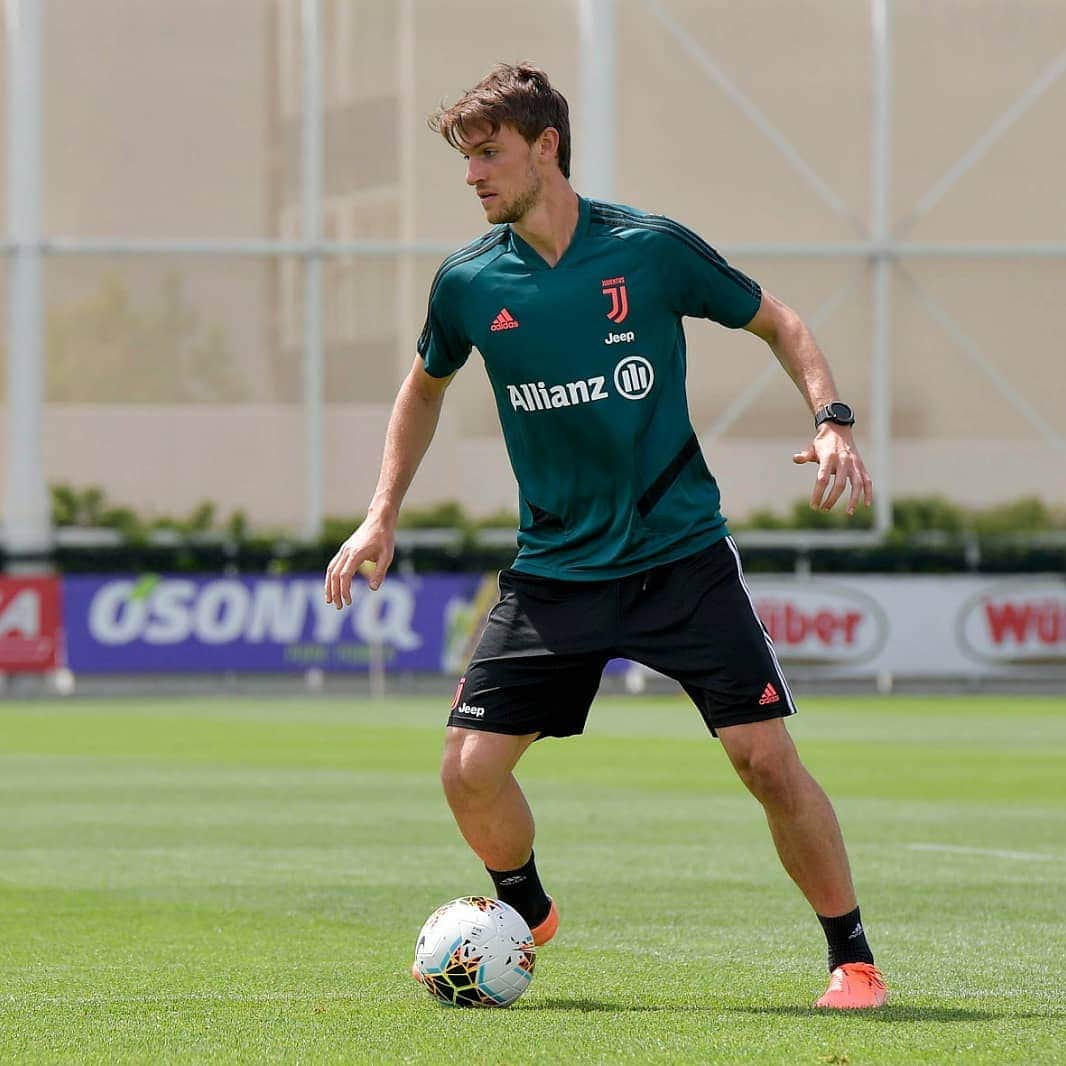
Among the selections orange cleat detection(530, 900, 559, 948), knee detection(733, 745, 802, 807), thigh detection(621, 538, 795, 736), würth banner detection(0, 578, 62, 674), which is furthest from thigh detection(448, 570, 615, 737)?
würth banner detection(0, 578, 62, 674)

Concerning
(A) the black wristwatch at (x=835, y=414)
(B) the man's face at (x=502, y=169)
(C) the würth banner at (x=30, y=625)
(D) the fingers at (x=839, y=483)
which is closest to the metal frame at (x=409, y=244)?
(C) the würth banner at (x=30, y=625)

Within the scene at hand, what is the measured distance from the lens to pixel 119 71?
113 feet

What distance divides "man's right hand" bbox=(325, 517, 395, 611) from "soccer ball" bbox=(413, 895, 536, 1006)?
93 cm

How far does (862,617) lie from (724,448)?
6.10 metres

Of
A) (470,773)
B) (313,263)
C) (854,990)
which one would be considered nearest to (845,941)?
(854,990)

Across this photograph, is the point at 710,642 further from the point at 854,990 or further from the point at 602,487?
the point at 854,990

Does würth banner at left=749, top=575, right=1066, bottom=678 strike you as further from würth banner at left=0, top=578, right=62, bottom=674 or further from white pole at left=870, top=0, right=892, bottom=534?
würth banner at left=0, top=578, right=62, bottom=674

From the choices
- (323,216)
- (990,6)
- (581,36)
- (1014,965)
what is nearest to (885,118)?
(990,6)

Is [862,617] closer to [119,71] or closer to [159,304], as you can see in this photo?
[159,304]

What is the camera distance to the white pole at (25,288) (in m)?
33.5

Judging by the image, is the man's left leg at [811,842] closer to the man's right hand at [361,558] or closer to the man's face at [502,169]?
the man's right hand at [361,558]

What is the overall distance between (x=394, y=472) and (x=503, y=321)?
0.63m

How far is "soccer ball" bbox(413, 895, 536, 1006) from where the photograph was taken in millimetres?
5957

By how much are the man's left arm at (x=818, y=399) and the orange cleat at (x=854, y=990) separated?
4.04 ft
